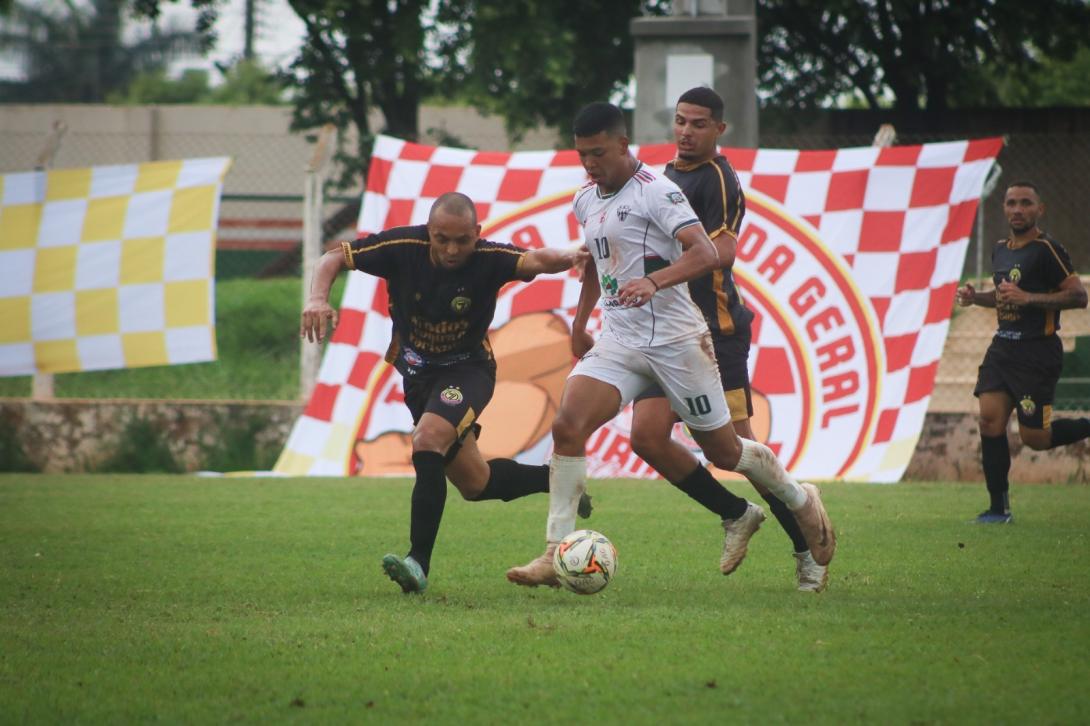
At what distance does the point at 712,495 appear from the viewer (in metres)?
6.16

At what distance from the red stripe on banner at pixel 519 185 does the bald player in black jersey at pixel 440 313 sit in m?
5.09

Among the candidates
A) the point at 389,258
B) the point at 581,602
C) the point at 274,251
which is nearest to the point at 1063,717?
the point at 581,602

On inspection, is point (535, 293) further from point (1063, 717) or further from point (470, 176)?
point (1063, 717)

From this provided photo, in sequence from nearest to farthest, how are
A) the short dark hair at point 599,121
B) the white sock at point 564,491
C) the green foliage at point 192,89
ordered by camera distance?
the short dark hair at point 599,121 < the white sock at point 564,491 < the green foliage at point 192,89

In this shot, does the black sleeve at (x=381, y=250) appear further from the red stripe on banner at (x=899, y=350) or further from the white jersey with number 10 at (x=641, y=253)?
the red stripe on banner at (x=899, y=350)

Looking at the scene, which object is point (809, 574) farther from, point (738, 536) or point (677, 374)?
point (677, 374)

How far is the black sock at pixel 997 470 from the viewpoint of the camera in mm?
8234

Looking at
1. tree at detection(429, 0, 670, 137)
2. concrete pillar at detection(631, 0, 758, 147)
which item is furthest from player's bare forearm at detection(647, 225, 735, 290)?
tree at detection(429, 0, 670, 137)

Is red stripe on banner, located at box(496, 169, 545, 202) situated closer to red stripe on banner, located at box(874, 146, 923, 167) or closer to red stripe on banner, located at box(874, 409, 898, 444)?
red stripe on banner, located at box(874, 146, 923, 167)

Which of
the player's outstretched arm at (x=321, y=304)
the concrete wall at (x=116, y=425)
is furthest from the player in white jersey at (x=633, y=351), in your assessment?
the concrete wall at (x=116, y=425)

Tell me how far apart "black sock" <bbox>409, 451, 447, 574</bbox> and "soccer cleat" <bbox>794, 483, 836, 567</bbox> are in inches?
57.5

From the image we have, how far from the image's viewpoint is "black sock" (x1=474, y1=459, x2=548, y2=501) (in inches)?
266

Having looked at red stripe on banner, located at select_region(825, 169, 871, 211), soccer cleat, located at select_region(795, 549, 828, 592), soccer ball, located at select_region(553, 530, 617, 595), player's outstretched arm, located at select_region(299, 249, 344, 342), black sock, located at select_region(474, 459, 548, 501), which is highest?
red stripe on banner, located at select_region(825, 169, 871, 211)

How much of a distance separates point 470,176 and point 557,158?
0.71 meters
